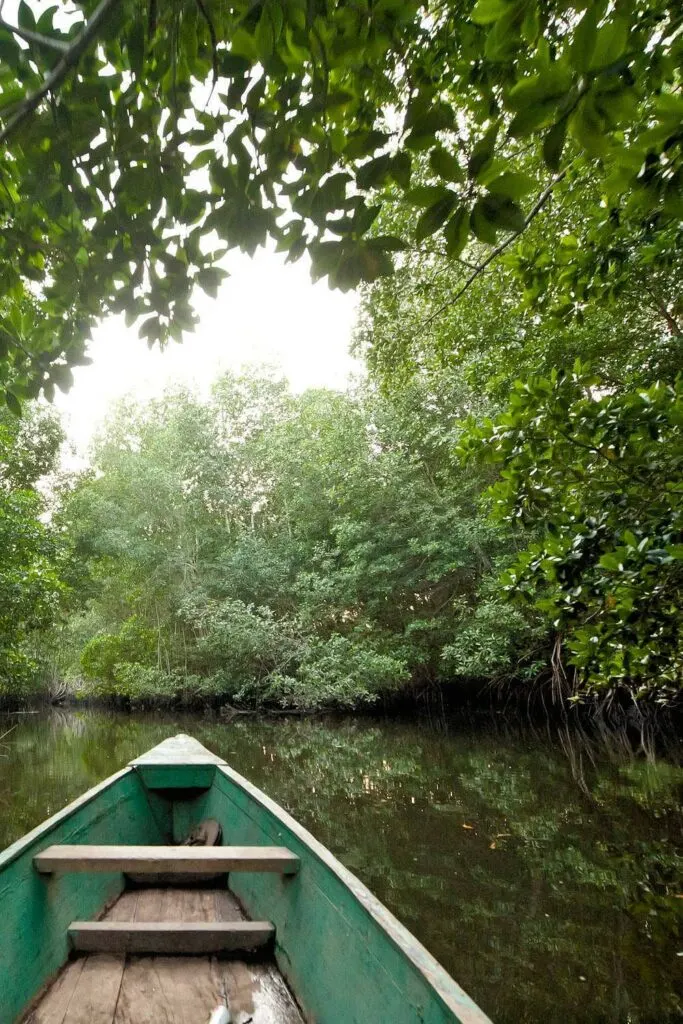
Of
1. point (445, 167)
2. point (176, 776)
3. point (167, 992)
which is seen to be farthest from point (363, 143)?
point (176, 776)

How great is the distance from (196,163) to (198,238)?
0.21 meters

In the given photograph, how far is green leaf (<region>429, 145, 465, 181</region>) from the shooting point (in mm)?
989

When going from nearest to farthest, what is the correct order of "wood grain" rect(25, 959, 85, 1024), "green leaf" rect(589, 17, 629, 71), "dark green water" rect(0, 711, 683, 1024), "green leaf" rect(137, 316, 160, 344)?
"green leaf" rect(589, 17, 629, 71)
"wood grain" rect(25, 959, 85, 1024)
"green leaf" rect(137, 316, 160, 344)
"dark green water" rect(0, 711, 683, 1024)

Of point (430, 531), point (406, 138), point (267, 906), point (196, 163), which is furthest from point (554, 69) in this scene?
point (430, 531)

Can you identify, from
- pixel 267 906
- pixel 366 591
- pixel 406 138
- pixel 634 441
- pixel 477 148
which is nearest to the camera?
pixel 477 148

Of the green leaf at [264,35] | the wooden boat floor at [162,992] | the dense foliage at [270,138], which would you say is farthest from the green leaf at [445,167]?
the wooden boat floor at [162,992]

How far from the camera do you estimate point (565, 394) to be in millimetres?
3240

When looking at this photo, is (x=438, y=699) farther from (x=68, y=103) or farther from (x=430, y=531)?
(x=68, y=103)

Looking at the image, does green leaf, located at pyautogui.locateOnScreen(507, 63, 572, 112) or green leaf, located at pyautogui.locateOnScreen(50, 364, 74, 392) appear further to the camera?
green leaf, located at pyautogui.locateOnScreen(50, 364, 74, 392)

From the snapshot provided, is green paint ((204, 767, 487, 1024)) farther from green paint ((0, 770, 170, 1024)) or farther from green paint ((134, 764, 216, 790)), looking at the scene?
green paint ((134, 764, 216, 790))

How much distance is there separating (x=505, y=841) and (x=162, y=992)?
3.68m

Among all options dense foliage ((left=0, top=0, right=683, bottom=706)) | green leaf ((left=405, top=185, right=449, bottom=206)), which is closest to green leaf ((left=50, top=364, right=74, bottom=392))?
dense foliage ((left=0, top=0, right=683, bottom=706))

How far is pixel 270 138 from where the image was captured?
1.47 m

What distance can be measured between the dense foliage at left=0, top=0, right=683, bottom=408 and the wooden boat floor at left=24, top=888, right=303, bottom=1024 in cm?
188
